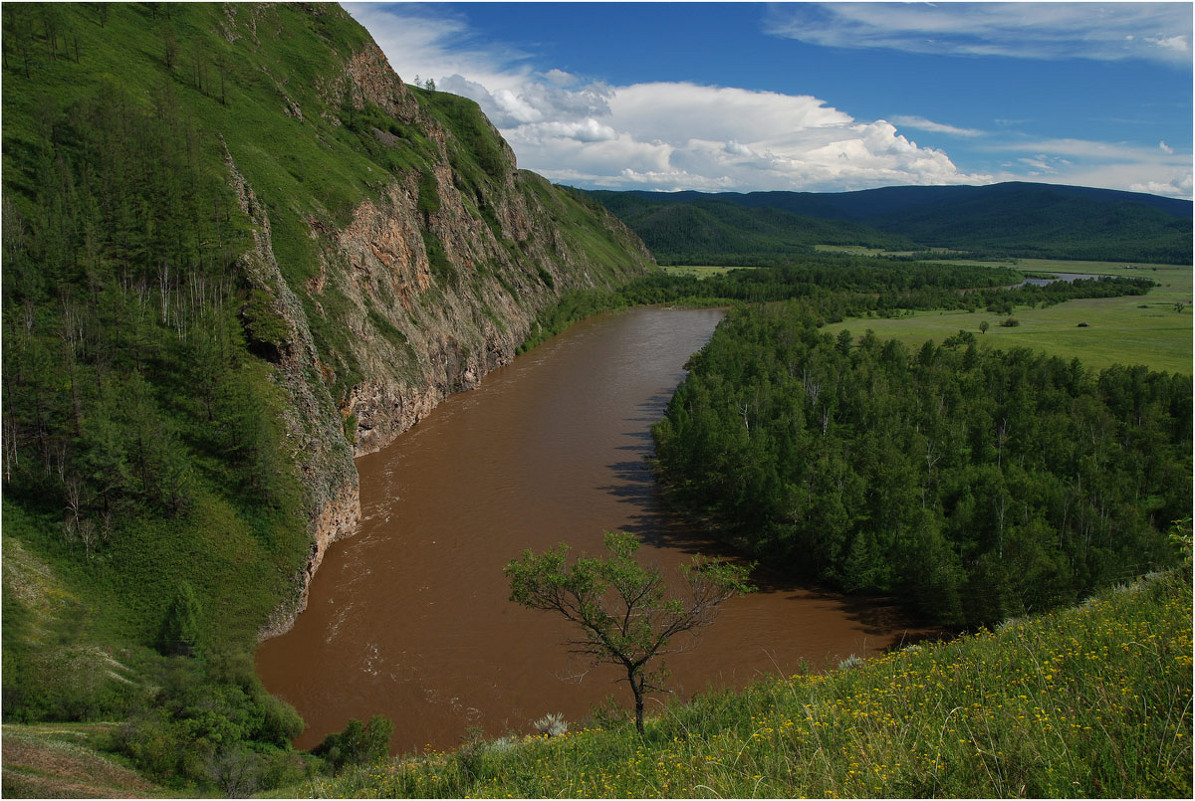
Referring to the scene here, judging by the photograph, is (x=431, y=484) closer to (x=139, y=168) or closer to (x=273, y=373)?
Answer: (x=273, y=373)

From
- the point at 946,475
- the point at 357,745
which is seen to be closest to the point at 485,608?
the point at 357,745

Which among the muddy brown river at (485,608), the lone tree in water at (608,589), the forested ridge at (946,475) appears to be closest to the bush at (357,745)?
the muddy brown river at (485,608)

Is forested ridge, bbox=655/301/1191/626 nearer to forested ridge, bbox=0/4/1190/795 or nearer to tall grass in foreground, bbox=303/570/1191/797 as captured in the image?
forested ridge, bbox=0/4/1190/795

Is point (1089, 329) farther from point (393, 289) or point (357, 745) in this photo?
point (357, 745)

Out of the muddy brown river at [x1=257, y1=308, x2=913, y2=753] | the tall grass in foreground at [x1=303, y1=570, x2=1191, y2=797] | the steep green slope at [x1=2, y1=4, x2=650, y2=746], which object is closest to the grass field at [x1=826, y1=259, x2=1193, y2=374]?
the muddy brown river at [x1=257, y1=308, x2=913, y2=753]

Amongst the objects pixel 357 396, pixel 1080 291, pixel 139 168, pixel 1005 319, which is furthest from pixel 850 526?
pixel 1080 291
